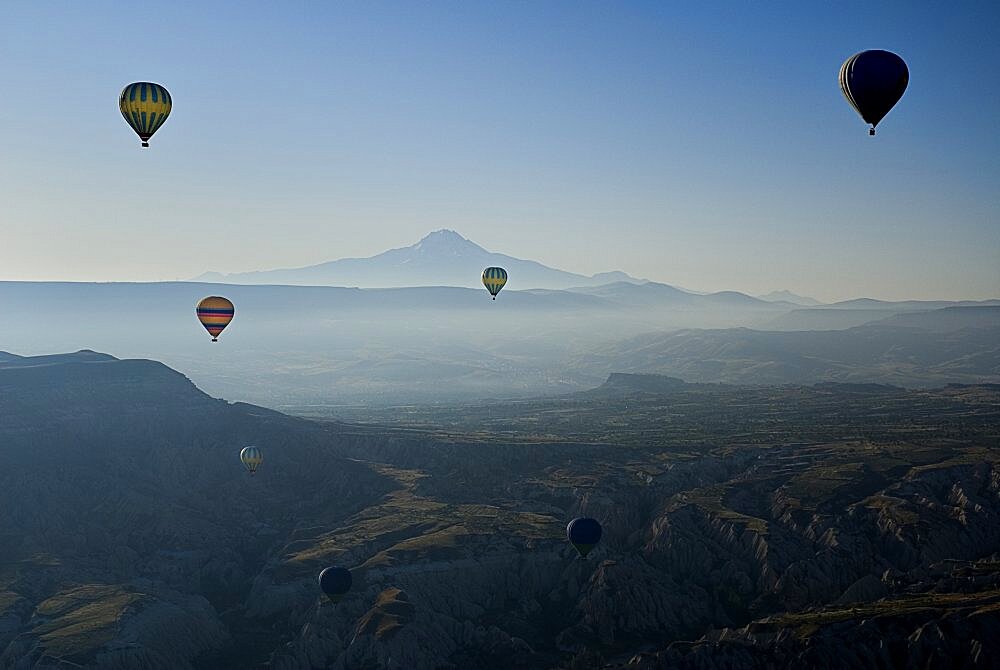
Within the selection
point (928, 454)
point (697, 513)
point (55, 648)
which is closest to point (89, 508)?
point (55, 648)

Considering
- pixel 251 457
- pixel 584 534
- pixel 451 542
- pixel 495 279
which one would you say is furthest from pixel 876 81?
pixel 251 457

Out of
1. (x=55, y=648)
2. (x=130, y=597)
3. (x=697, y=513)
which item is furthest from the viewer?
(x=697, y=513)

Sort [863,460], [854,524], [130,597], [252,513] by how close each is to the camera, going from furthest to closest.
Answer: [863,460], [252,513], [854,524], [130,597]

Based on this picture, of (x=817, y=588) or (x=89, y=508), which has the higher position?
(x=89, y=508)

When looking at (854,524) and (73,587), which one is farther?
(854,524)

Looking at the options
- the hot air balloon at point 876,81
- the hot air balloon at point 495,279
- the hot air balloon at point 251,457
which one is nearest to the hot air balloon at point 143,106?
the hot air balloon at point 251,457

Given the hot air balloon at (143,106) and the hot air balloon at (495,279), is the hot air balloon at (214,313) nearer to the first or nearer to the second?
the hot air balloon at (143,106)

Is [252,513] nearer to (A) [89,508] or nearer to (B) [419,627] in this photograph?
(A) [89,508]
